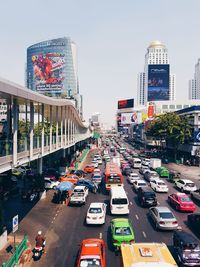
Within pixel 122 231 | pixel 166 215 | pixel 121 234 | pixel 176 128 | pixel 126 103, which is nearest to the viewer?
pixel 121 234

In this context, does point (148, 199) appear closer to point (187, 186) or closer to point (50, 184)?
point (187, 186)

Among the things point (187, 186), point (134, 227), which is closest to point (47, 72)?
point (187, 186)

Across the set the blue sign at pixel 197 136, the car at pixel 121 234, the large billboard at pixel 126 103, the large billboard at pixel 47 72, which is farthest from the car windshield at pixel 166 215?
the large billboard at pixel 126 103

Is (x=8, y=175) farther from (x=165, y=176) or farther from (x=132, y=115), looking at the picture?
(x=132, y=115)

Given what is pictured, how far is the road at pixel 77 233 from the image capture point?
17891 mm

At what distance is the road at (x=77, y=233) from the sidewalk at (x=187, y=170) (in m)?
22.0

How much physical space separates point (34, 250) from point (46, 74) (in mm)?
133366

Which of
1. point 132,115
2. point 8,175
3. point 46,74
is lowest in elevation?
point 8,175

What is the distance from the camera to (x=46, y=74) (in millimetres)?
144500

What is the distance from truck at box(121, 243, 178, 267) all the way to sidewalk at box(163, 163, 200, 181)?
3610 cm

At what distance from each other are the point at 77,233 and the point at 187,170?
133ft

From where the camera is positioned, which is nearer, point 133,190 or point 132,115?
point 133,190

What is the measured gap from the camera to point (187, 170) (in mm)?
58188

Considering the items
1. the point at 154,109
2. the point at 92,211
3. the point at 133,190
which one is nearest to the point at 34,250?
the point at 92,211
